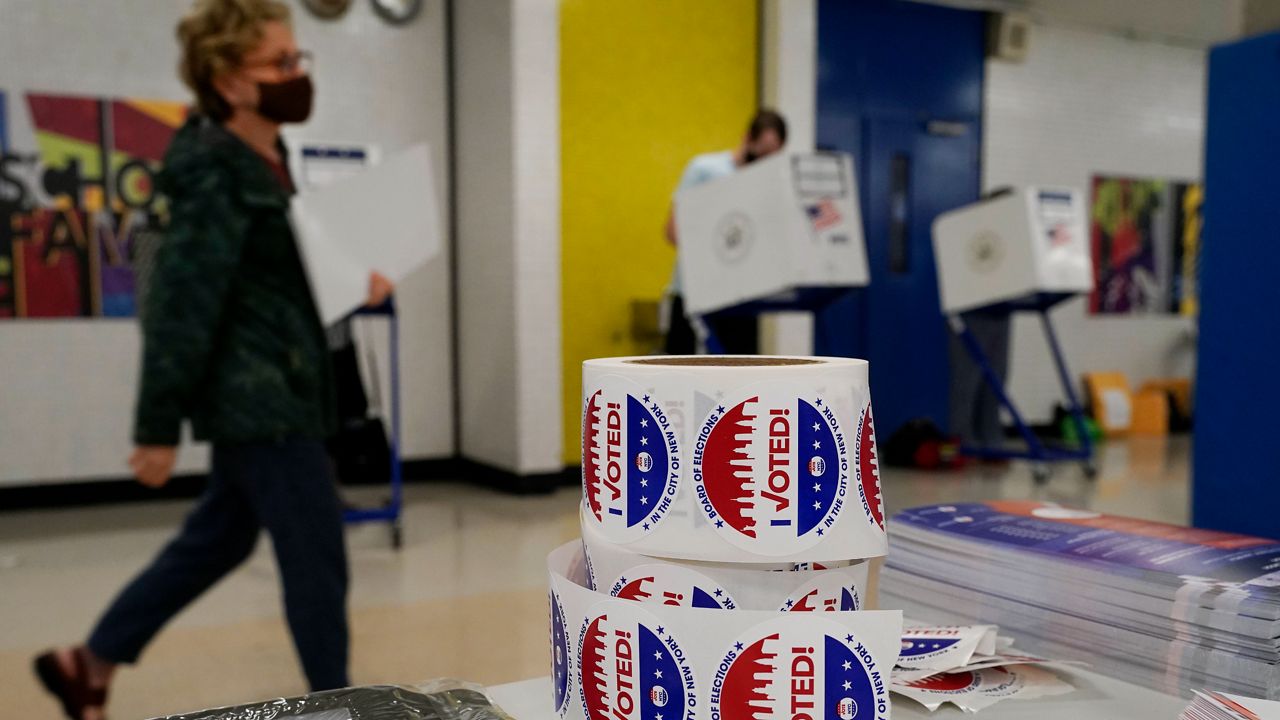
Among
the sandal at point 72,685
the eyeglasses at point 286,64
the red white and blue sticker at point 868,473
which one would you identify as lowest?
the sandal at point 72,685

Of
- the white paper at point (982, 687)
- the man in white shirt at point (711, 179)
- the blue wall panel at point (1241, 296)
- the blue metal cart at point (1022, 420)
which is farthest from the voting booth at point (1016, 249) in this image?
the white paper at point (982, 687)

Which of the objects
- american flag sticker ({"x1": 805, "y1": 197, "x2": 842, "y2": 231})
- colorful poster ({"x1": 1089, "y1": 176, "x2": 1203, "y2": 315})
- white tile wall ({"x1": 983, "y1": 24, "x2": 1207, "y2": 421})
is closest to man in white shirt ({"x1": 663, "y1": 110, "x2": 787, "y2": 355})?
american flag sticker ({"x1": 805, "y1": 197, "x2": 842, "y2": 231})

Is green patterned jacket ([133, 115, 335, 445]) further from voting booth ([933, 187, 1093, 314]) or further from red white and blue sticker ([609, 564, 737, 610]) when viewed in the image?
voting booth ([933, 187, 1093, 314])

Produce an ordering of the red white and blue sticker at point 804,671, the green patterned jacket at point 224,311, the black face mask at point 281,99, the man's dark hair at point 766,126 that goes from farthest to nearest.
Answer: the man's dark hair at point 766,126, the black face mask at point 281,99, the green patterned jacket at point 224,311, the red white and blue sticker at point 804,671

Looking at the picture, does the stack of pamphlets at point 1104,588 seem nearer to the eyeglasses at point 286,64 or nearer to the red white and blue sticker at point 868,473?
the red white and blue sticker at point 868,473

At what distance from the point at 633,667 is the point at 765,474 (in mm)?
136

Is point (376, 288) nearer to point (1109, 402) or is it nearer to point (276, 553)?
point (276, 553)

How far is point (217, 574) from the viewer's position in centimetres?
188

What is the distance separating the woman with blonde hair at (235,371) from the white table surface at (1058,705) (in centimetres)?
109

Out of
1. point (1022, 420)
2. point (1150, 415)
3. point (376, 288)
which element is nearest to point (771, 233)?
point (376, 288)

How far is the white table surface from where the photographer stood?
0.71 meters

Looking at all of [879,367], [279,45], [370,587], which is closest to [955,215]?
[879,367]

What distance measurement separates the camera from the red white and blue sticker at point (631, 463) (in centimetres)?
60

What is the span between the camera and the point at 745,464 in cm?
58
